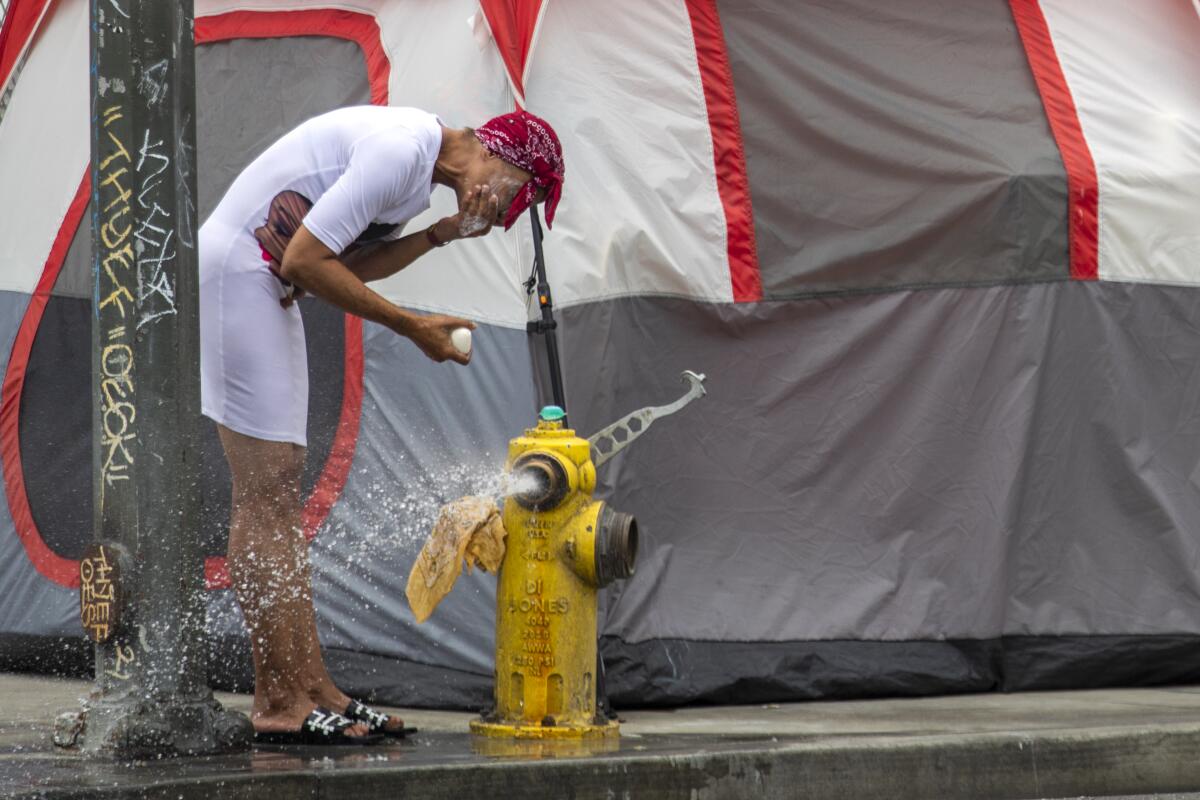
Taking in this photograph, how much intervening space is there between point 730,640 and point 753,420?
2.24ft

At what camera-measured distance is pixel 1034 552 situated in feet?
18.7

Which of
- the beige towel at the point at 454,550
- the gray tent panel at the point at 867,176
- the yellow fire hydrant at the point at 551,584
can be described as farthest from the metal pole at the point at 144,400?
the gray tent panel at the point at 867,176

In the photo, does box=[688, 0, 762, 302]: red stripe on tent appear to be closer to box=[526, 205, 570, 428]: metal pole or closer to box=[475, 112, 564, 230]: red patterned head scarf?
box=[526, 205, 570, 428]: metal pole

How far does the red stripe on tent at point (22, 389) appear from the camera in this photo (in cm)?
597

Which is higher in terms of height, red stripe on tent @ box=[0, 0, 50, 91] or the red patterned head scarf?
red stripe on tent @ box=[0, 0, 50, 91]

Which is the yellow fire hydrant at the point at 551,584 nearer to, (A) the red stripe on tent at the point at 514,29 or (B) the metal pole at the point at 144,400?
(B) the metal pole at the point at 144,400

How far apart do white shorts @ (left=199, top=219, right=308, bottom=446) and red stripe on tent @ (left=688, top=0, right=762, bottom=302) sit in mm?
1841

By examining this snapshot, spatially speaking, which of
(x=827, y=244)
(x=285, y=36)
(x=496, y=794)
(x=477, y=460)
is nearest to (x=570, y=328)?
(x=477, y=460)

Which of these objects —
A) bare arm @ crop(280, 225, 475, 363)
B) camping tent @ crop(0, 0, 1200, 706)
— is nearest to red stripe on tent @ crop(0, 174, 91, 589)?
camping tent @ crop(0, 0, 1200, 706)

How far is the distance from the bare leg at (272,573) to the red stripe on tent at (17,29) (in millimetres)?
2635

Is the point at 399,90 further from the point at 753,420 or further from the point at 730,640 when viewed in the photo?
the point at 730,640

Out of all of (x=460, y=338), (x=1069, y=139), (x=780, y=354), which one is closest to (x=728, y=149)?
(x=780, y=354)

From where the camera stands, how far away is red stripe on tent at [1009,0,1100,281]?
19.0 feet

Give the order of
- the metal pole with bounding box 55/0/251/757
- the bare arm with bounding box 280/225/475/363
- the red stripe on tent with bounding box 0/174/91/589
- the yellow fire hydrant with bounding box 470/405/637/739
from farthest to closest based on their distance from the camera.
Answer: the red stripe on tent with bounding box 0/174/91/589
the yellow fire hydrant with bounding box 470/405/637/739
the bare arm with bounding box 280/225/475/363
the metal pole with bounding box 55/0/251/757
